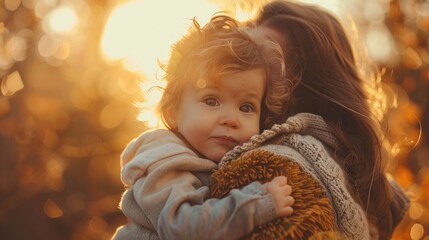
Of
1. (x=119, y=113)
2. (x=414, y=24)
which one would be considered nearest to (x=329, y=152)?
(x=414, y=24)

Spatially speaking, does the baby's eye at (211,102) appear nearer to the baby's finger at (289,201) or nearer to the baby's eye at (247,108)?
the baby's eye at (247,108)

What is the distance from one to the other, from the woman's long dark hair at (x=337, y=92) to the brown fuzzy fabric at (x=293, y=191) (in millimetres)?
459

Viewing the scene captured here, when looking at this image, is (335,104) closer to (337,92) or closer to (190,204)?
(337,92)

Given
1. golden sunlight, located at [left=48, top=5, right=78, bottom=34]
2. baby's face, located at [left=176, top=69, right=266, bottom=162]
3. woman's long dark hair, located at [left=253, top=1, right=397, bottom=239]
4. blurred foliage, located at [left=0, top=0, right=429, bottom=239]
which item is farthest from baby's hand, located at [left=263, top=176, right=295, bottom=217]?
golden sunlight, located at [left=48, top=5, right=78, bottom=34]

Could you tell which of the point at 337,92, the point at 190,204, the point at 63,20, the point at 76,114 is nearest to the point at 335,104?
the point at 337,92

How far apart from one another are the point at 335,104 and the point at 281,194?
83cm

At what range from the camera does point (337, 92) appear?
Answer: 2.63 m

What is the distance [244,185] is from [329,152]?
509 millimetres

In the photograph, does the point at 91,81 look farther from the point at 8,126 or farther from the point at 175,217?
the point at 175,217

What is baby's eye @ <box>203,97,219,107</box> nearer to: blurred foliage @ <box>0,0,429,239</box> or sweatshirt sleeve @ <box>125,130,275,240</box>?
sweatshirt sleeve @ <box>125,130,275,240</box>

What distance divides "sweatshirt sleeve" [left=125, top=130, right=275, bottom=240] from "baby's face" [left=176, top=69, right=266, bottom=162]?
13cm

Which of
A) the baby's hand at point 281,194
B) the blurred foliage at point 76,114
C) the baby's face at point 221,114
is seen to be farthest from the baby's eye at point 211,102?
the blurred foliage at point 76,114

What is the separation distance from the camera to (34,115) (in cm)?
834

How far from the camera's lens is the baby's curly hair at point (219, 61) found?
7.46ft
